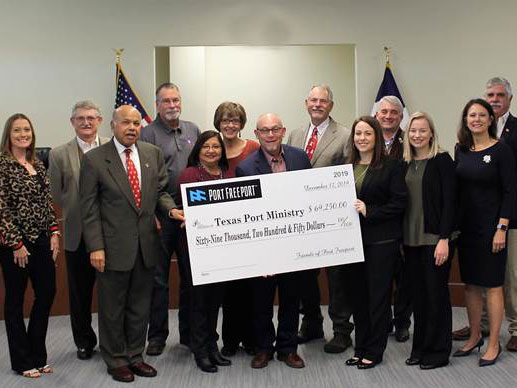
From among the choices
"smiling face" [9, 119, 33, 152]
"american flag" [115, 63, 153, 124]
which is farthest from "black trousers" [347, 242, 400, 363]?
"american flag" [115, 63, 153, 124]

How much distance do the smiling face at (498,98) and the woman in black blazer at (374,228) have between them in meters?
1.08

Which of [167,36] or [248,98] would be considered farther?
[248,98]

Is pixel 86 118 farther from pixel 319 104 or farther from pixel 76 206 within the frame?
pixel 319 104

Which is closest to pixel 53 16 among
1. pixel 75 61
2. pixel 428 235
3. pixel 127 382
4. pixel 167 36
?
pixel 75 61

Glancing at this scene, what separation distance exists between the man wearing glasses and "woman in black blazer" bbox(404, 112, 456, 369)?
1.46 metres

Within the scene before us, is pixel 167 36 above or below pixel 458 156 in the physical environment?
above

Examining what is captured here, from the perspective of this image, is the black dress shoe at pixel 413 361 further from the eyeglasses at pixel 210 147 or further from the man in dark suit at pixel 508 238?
the eyeglasses at pixel 210 147

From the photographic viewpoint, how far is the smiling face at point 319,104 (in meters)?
4.07

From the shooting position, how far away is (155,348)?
3.98 m

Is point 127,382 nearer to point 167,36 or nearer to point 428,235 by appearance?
point 428,235

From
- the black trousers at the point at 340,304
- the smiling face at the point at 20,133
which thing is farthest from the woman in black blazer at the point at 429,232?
the smiling face at the point at 20,133

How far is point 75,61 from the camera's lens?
6371 mm

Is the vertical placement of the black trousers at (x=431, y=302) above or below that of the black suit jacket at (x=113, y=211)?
below

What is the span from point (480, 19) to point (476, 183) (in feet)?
11.0
